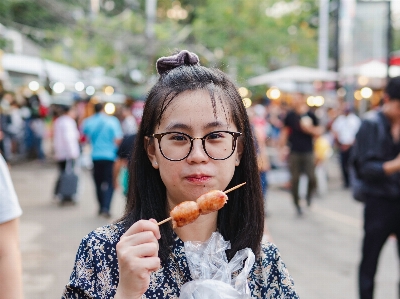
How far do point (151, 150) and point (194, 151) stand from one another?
0.27m

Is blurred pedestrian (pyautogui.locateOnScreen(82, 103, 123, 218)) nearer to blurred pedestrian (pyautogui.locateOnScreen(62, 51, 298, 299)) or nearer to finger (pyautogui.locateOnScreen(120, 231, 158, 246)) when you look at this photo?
blurred pedestrian (pyautogui.locateOnScreen(62, 51, 298, 299))

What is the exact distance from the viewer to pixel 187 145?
1.75 metres

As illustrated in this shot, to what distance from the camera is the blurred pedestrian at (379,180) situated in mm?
4176

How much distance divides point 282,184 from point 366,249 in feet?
30.2

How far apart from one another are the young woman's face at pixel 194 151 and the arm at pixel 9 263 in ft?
2.14

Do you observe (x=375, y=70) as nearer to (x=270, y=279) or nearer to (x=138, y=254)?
(x=270, y=279)

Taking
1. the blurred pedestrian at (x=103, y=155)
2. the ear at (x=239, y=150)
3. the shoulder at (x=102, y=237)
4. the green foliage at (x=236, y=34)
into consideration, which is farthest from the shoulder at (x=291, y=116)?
the green foliage at (x=236, y=34)

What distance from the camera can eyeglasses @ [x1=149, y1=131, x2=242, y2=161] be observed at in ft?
5.74

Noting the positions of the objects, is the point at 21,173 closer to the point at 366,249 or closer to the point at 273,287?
the point at 366,249

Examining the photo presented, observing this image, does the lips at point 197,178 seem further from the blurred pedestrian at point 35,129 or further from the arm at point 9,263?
the blurred pedestrian at point 35,129

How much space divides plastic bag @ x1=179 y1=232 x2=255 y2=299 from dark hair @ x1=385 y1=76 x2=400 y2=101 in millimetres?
2823

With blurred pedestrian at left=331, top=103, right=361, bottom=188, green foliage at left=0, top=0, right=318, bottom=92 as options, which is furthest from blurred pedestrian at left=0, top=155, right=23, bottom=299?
green foliage at left=0, top=0, right=318, bottom=92

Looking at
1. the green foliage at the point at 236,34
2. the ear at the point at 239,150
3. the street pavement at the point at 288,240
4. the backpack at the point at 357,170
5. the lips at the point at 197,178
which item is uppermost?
the green foliage at the point at 236,34

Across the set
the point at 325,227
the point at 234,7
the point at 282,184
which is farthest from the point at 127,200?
the point at 234,7
